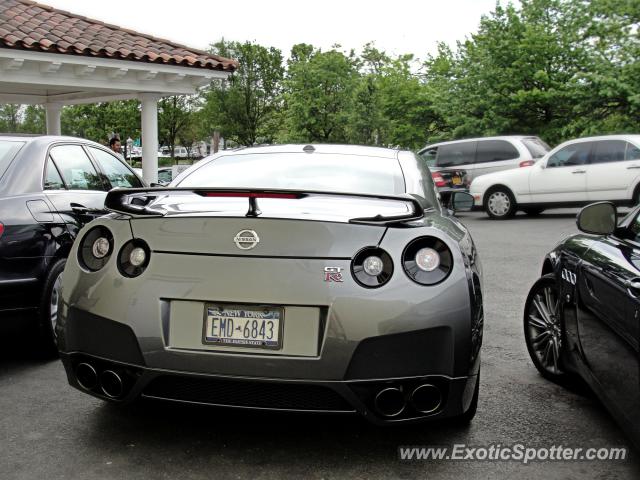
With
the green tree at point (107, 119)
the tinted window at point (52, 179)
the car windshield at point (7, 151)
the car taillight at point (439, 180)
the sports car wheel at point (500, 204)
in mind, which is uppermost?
the green tree at point (107, 119)

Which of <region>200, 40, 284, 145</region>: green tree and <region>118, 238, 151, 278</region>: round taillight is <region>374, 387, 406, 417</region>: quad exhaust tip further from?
<region>200, 40, 284, 145</region>: green tree

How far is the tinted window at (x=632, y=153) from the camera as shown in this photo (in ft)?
47.8

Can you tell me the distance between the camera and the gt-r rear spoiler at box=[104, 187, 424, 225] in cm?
306

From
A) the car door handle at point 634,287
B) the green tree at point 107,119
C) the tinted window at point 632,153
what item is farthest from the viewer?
the green tree at point 107,119

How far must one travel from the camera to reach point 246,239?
2.99 m

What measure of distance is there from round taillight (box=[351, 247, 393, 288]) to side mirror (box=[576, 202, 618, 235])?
4.36 feet

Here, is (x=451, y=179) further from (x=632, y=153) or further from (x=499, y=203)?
(x=632, y=153)

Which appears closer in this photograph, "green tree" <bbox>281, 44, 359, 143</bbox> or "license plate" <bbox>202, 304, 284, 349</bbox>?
"license plate" <bbox>202, 304, 284, 349</bbox>

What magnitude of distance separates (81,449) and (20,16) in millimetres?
12548

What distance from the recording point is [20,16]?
45.1 feet

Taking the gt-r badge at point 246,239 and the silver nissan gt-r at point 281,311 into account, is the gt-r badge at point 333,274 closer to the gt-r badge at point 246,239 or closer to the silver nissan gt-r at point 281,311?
the silver nissan gt-r at point 281,311

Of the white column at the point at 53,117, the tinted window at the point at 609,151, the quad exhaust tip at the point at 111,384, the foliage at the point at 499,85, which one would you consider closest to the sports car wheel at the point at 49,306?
the quad exhaust tip at the point at 111,384

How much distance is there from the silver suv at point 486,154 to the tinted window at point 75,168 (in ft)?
44.8

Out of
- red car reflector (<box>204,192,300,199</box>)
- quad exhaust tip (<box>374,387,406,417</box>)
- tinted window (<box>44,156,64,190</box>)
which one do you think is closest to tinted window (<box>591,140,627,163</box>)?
tinted window (<box>44,156,64,190</box>)
